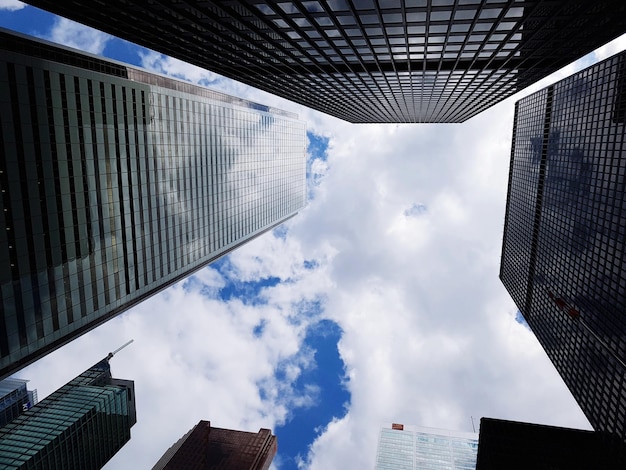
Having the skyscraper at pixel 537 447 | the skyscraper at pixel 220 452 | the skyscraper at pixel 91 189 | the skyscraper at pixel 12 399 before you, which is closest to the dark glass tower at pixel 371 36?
the skyscraper at pixel 91 189

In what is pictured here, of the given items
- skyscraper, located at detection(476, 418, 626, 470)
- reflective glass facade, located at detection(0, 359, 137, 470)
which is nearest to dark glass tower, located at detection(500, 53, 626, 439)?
skyscraper, located at detection(476, 418, 626, 470)

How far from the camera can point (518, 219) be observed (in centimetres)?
15488

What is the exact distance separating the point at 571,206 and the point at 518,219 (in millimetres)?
51530

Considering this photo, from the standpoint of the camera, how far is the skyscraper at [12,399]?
151337 mm

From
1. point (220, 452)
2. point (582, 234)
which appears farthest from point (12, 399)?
point (582, 234)

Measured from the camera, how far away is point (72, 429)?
113m

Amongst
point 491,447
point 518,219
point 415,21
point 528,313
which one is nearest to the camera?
point 415,21

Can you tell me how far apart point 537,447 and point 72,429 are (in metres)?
117

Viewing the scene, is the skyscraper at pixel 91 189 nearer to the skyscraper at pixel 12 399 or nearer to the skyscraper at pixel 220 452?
the skyscraper at pixel 12 399

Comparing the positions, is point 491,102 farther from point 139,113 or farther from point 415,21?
point 139,113

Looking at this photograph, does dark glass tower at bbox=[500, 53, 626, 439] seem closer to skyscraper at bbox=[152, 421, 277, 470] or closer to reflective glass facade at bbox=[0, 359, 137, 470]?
skyscraper at bbox=[152, 421, 277, 470]

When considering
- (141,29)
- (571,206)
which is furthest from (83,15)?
(571,206)

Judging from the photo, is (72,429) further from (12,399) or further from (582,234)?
(582,234)

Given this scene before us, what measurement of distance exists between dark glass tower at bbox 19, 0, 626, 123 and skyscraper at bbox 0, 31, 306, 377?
962cm
